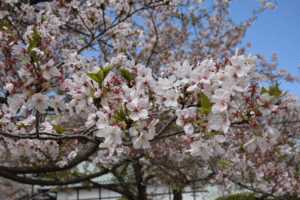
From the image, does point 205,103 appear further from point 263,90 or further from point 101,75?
point 101,75

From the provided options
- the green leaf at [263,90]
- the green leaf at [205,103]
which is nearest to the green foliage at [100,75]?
the green leaf at [205,103]

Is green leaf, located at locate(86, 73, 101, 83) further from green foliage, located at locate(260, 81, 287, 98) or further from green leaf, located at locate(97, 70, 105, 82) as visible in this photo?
green foliage, located at locate(260, 81, 287, 98)

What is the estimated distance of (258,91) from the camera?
1442 millimetres

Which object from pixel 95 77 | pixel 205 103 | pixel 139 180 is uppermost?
pixel 95 77

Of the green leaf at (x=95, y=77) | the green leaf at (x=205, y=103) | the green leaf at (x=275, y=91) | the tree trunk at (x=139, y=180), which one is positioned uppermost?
the green leaf at (x=95, y=77)

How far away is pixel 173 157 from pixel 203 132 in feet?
17.4

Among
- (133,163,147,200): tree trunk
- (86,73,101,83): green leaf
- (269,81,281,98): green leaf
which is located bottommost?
(133,163,147,200): tree trunk

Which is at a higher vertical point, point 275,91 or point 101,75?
point 101,75

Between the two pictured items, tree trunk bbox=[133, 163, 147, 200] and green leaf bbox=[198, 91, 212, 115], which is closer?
green leaf bbox=[198, 91, 212, 115]

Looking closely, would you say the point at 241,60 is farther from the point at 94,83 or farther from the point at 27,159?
the point at 27,159

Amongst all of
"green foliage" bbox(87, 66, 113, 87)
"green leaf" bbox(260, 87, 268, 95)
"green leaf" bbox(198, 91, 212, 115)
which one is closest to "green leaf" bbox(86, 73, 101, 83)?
"green foliage" bbox(87, 66, 113, 87)

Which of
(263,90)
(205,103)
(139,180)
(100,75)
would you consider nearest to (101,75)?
(100,75)

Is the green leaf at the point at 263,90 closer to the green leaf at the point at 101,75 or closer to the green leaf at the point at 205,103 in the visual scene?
the green leaf at the point at 205,103

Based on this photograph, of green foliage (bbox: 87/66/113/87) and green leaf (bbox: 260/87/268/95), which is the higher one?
green foliage (bbox: 87/66/113/87)
